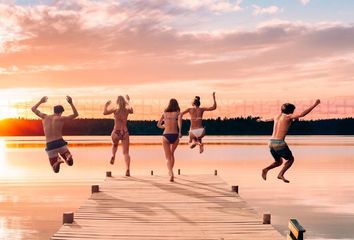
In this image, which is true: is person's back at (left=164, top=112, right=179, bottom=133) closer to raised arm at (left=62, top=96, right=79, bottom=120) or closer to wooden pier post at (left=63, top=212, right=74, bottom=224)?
wooden pier post at (left=63, top=212, right=74, bottom=224)

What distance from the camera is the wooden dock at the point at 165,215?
600 inches

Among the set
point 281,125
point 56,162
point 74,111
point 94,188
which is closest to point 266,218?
point 281,125

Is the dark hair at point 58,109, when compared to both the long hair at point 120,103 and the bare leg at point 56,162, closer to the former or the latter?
the bare leg at point 56,162

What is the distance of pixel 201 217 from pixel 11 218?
14.2 metres

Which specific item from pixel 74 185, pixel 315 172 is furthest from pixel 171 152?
pixel 315 172

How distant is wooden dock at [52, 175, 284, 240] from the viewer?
1524 cm

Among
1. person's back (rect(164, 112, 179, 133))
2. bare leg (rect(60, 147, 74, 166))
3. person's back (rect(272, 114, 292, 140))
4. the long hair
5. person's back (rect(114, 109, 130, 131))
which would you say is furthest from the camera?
person's back (rect(114, 109, 130, 131))

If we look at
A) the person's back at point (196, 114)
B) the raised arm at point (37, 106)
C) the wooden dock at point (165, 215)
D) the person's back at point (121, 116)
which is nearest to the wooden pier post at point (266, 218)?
the wooden dock at point (165, 215)

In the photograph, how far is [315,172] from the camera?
58.5 meters

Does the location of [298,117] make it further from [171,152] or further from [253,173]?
[253,173]

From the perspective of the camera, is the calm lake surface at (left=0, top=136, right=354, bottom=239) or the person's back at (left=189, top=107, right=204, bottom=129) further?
the calm lake surface at (left=0, top=136, right=354, bottom=239)

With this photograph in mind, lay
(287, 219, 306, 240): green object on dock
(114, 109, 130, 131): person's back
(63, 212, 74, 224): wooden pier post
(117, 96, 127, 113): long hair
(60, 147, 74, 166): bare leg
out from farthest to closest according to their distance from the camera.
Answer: (114, 109, 130, 131): person's back < (117, 96, 127, 113): long hair < (63, 212, 74, 224): wooden pier post < (60, 147, 74, 166): bare leg < (287, 219, 306, 240): green object on dock

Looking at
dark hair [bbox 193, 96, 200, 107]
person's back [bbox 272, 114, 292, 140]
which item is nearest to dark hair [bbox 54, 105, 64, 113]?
person's back [bbox 272, 114, 292, 140]

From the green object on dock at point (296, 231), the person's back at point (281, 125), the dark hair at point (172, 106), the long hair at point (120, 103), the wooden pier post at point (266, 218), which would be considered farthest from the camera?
the long hair at point (120, 103)
